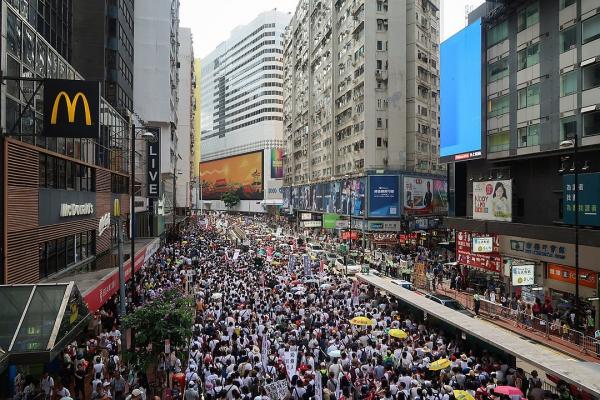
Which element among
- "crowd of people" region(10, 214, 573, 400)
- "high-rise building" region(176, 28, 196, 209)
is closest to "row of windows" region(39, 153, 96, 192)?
"crowd of people" region(10, 214, 573, 400)

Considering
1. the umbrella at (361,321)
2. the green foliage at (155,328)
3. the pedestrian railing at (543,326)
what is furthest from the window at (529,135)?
the green foliage at (155,328)

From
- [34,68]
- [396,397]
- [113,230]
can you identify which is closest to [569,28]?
[396,397]

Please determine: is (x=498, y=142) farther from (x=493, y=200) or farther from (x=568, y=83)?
(x=568, y=83)

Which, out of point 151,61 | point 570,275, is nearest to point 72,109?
point 570,275

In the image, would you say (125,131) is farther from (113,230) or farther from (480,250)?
(480,250)

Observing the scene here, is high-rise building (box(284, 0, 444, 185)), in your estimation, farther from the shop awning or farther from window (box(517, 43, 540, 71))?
the shop awning
